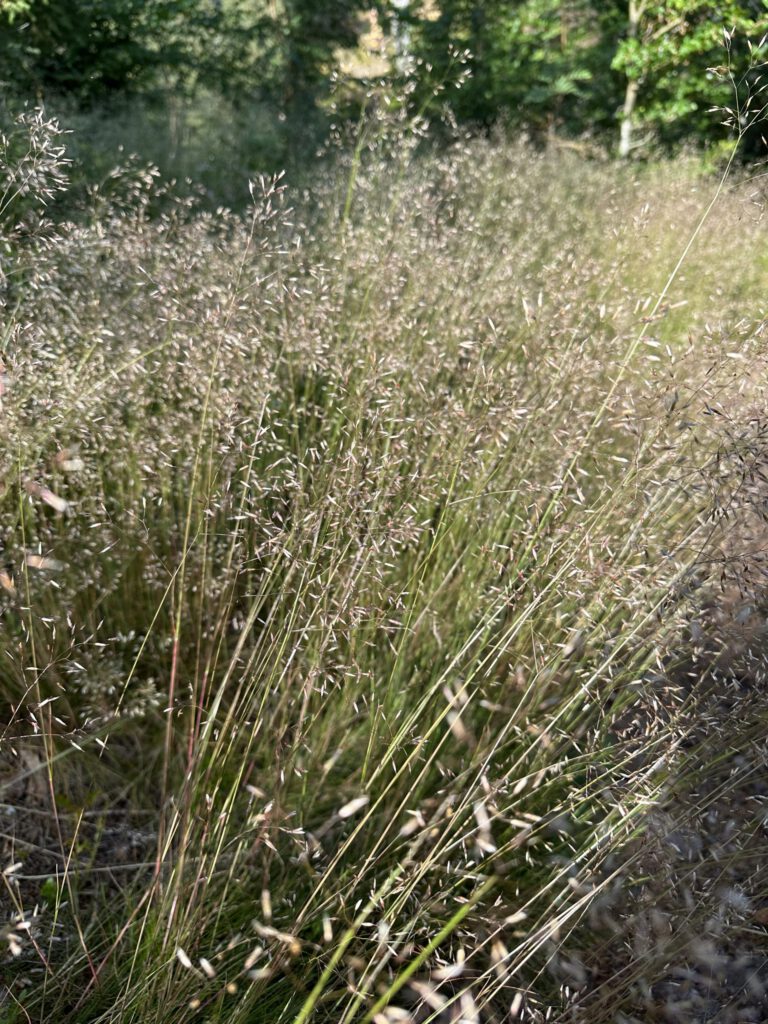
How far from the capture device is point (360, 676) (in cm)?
167

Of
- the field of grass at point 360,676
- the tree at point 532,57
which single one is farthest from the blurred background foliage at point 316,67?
the field of grass at point 360,676

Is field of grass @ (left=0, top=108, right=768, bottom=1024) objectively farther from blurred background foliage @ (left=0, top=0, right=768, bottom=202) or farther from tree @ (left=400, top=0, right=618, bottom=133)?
tree @ (left=400, top=0, right=618, bottom=133)

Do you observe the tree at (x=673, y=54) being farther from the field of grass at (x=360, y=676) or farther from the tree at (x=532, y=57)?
the field of grass at (x=360, y=676)

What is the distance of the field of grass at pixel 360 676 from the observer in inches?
51.8

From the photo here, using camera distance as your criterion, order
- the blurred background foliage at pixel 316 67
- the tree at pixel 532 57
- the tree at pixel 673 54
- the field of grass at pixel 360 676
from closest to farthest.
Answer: the field of grass at pixel 360 676 < the blurred background foliage at pixel 316 67 < the tree at pixel 673 54 < the tree at pixel 532 57

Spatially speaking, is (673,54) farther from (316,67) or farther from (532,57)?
(316,67)

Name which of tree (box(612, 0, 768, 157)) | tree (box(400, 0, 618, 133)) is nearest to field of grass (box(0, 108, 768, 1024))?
tree (box(612, 0, 768, 157))

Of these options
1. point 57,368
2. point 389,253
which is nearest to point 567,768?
point 57,368

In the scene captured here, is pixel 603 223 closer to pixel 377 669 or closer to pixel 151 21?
pixel 377 669

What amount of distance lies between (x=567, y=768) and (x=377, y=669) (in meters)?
0.49

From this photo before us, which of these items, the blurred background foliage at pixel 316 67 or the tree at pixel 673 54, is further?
the tree at pixel 673 54

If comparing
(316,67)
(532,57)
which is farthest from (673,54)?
(316,67)

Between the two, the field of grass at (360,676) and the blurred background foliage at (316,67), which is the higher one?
the blurred background foliage at (316,67)

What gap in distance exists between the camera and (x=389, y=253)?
2.65 m
